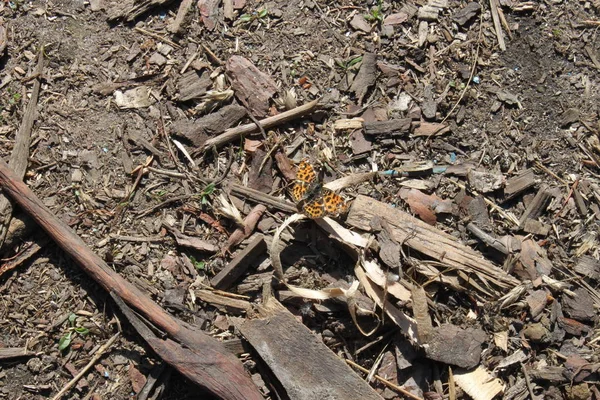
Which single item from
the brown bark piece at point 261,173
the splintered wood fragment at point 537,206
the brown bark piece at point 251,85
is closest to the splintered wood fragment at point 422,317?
the splintered wood fragment at point 537,206

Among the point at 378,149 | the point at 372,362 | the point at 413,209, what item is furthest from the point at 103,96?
the point at 372,362

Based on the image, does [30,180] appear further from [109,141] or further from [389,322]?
[389,322]

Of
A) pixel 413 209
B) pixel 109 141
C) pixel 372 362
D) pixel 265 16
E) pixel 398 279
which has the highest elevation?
pixel 265 16

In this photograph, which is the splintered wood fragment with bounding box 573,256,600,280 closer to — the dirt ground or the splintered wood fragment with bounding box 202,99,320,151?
the dirt ground

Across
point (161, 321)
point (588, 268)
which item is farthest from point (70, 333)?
point (588, 268)

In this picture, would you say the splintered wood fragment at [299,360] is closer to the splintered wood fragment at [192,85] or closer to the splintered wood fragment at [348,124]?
the splintered wood fragment at [348,124]

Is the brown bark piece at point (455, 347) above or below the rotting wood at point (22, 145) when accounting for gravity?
below
